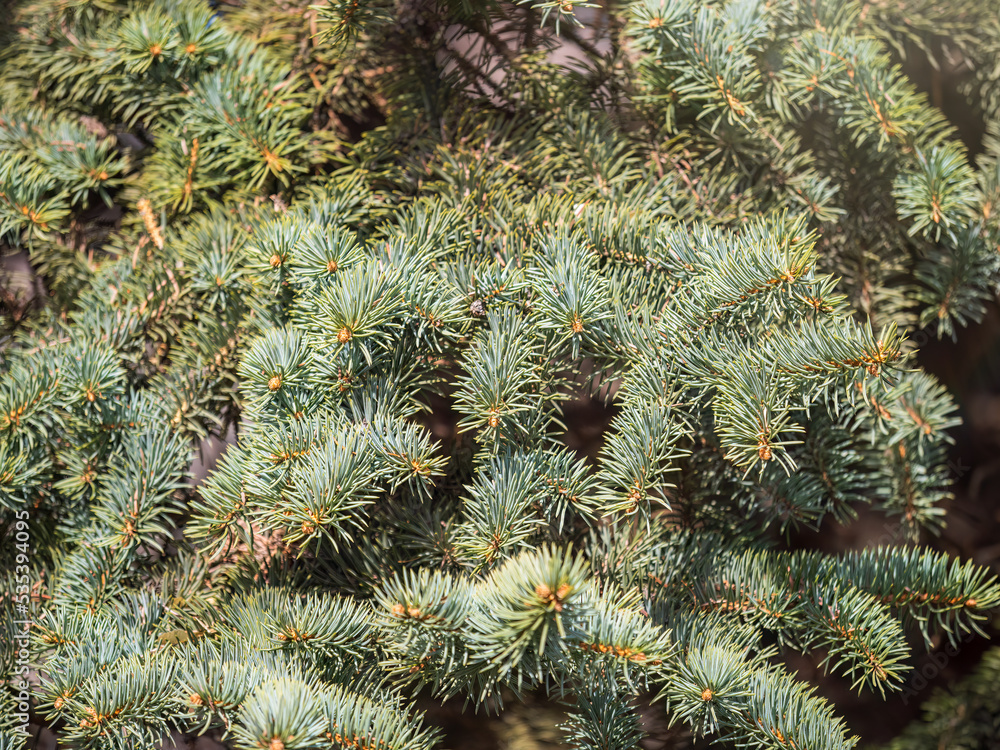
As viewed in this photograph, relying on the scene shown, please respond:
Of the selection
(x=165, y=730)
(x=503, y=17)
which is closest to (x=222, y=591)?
(x=165, y=730)

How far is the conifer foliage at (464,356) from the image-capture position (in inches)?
14.6

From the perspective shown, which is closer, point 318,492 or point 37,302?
point 318,492

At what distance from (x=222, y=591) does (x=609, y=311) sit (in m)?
0.31

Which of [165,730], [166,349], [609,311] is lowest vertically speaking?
[165,730]

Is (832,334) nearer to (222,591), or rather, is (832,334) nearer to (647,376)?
(647,376)

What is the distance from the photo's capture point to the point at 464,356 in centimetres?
40

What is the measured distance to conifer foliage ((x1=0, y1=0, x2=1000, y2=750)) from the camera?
0.37m

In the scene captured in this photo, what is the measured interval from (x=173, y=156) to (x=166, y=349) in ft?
0.50

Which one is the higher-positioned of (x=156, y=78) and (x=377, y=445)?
(x=156, y=78)

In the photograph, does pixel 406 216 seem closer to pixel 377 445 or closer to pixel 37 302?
pixel 377 445

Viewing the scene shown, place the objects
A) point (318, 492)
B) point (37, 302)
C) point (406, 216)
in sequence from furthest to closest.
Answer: point (37, 302) < point (406, 216) < point (318, 492)

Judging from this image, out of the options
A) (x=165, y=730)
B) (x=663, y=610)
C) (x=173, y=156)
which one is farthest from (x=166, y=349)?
(x=663, y=610)

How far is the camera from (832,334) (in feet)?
1.20

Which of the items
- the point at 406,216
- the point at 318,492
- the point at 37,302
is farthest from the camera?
the point at 37,302
